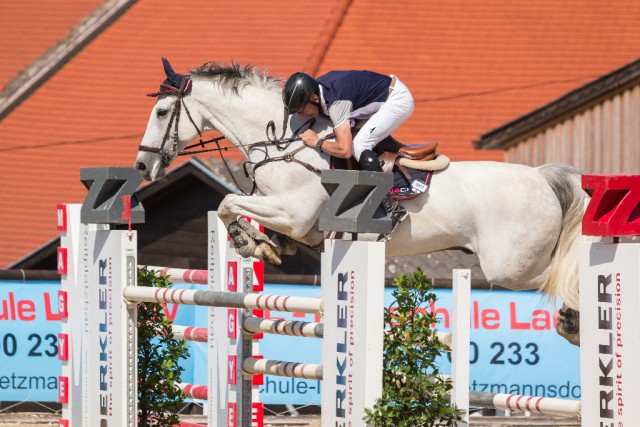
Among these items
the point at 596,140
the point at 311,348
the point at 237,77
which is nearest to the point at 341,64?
the point at 596,140

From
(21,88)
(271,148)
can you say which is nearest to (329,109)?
(271,148)

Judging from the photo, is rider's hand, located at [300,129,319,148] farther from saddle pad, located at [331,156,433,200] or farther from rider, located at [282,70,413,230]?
saddle pad, located at [331,156,433,200]

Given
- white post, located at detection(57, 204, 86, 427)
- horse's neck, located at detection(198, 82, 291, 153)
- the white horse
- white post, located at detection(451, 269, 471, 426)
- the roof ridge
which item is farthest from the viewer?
the roof ridge

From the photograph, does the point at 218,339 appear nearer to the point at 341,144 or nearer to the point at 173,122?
the point at 173,122

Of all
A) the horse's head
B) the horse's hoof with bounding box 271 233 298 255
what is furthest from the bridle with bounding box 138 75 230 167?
the horse's hoof with bounding box 271 233 298 255

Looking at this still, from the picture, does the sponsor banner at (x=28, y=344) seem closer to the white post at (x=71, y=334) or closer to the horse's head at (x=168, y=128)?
the white post at (x=71, y=334)

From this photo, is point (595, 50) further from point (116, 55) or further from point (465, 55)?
point (116, 55)

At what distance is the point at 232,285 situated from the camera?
6.91 metres

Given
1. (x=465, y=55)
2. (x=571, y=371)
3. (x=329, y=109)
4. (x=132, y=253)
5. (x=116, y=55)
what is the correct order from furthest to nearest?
(x=116, y=55) < (x=465, y=55) < (x=571, y=371) < (x=132, y=253) < (x=329, y=109)

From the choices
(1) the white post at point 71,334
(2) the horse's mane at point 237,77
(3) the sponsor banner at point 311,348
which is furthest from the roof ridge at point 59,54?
(2) the horse's mane at point 237,77

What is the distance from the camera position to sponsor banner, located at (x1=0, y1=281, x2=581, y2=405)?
9906mm

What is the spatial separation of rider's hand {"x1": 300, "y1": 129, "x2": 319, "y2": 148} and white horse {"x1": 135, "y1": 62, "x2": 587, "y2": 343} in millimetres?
74

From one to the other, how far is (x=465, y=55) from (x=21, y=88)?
7705mm

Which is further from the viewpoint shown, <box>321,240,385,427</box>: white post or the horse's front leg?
the horse's front leg
